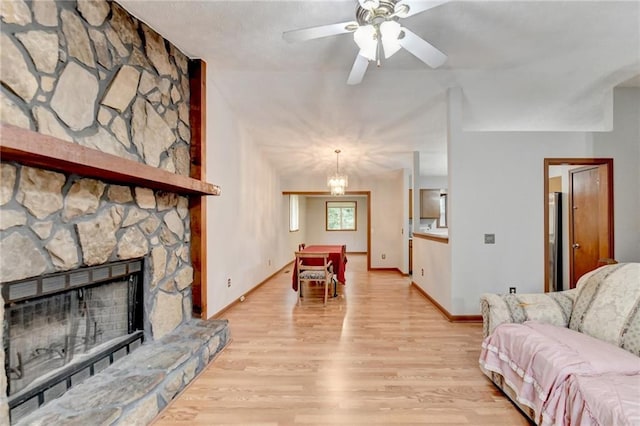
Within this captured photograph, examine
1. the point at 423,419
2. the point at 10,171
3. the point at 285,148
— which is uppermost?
the point at 285,148

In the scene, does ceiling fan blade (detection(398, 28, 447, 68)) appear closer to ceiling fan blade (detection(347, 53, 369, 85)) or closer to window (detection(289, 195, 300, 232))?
ceiling fan blade (detection(347, 53, 369, 85))

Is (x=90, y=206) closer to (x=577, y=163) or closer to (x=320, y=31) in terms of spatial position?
(x=320, y=31)

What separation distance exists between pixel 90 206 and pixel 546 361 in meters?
2.79

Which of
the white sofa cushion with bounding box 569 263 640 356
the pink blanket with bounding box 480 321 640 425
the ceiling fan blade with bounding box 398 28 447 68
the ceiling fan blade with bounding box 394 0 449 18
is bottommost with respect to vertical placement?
the pink blanket with bounding box 480 321 640 425

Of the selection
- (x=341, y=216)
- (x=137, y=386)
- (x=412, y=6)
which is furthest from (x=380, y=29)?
(x=341, y=216)

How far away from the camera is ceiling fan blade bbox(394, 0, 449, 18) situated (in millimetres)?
1743

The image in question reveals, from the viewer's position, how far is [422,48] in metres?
2.08

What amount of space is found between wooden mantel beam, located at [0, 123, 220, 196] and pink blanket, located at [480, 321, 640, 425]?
2.57 metres

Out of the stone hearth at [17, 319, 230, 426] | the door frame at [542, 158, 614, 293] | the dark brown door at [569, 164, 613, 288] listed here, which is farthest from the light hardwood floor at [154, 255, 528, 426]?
the dark brown door at [569, 164, 613, 288]

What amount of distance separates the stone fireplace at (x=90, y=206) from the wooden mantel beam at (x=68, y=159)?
2 centimetres

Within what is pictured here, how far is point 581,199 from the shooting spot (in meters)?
4.12

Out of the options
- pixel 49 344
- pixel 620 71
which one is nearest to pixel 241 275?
pixel 49 344

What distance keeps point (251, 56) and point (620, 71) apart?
395cm

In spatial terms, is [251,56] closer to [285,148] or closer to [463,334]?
[285,148]
